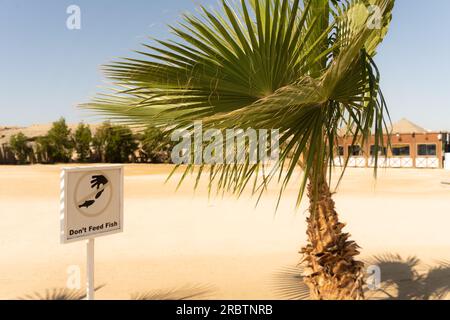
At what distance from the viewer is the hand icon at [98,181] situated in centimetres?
308

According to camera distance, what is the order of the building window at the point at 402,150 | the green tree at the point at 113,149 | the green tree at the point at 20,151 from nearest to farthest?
the building window at the point at 402,150, the green tree at the point at 113,149, the green tree at the point at 20,151

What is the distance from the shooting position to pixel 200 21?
254cm

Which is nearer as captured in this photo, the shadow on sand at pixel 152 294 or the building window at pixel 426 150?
the shadow on sand at pixel 152 294

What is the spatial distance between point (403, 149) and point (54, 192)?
3360 cm

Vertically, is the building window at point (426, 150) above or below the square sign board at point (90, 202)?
above

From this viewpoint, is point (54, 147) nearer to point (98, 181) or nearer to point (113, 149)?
A: point (113, 149)

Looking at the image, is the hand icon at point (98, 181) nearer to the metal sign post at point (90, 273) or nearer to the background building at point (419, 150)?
the metal sign post at point (90, 273)

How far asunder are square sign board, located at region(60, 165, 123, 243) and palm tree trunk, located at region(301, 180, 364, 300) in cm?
167

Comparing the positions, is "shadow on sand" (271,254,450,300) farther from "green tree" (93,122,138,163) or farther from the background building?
"green tree" (93,122,138,163)

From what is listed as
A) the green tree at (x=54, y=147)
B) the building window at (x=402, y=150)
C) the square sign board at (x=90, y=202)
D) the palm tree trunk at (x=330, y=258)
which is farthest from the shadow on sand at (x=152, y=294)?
the green tree at (x=54, y=147)

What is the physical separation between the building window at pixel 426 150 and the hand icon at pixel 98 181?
38706mm

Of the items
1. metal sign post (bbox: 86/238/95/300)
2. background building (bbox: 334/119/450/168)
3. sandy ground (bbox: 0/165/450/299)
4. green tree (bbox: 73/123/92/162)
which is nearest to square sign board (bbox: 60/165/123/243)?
metal sign post (bbox: 86/238/95/300)

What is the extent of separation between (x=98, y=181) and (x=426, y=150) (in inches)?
1543
